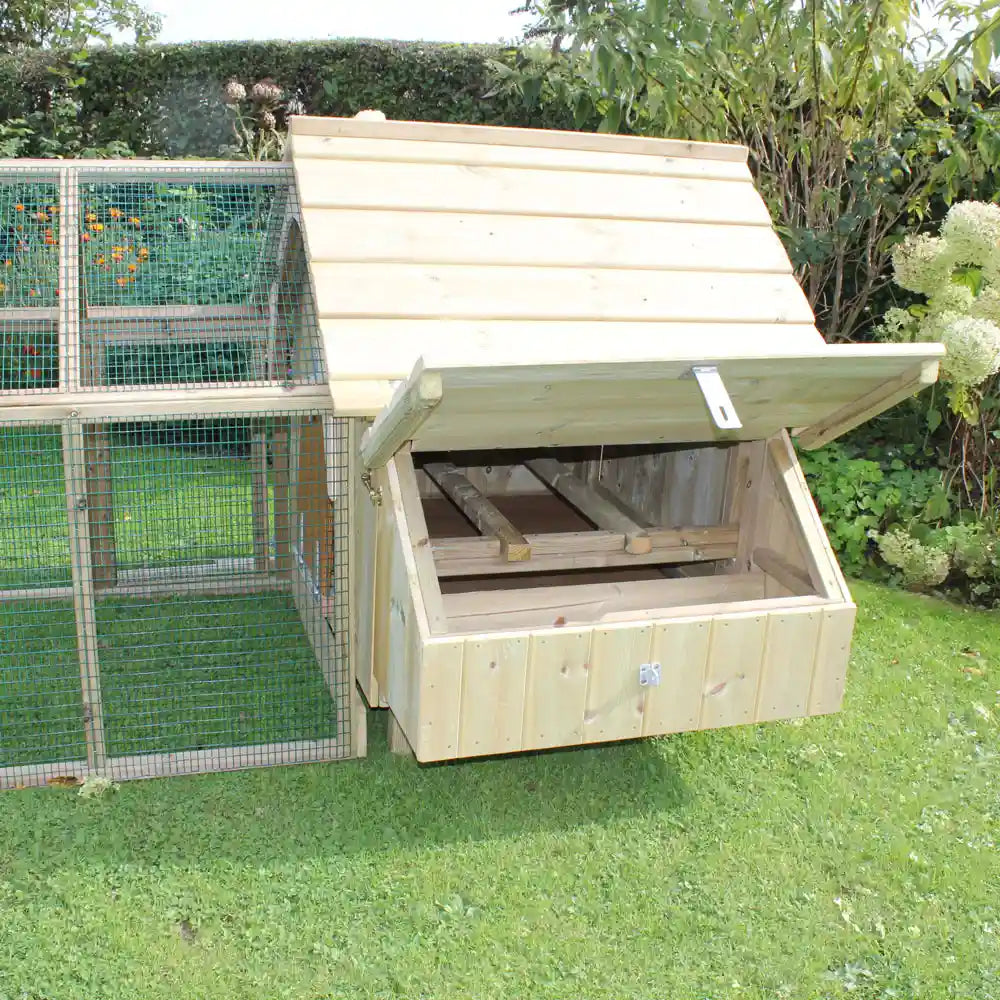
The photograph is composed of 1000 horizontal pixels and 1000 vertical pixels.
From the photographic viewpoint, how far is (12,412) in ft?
9.52

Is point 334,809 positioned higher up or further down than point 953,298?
further down

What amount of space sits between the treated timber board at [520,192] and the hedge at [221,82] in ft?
17.1

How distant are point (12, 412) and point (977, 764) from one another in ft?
10.7

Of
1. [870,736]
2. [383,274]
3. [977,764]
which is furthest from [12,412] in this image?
[977,764]

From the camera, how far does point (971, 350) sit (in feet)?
15.1

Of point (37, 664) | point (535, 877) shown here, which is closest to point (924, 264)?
point (535, 877)

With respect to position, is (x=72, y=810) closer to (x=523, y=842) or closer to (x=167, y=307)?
(x=523, y=842)

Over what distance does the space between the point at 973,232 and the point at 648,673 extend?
3087 millimetres

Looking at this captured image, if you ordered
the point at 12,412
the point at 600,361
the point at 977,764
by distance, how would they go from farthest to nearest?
1. the point at 977,764
2. the point at 12,412
3. the point at 600,361

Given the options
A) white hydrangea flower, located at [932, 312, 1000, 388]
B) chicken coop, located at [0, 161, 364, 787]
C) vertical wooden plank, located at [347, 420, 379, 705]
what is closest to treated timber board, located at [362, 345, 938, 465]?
vertical wooden plank, located at [347, 420, 379, 705]

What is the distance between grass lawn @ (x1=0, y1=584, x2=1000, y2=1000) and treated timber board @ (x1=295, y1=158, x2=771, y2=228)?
1774mm

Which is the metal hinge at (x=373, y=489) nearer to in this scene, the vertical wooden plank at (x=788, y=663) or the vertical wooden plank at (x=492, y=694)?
the vertical wooden plank at (x=492, y=694)

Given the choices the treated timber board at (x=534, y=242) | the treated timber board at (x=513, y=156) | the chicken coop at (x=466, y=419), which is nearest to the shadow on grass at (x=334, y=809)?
the chicken coop at (x=466, y=419)

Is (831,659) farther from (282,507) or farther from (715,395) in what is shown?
(282,507)
